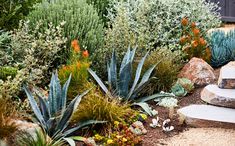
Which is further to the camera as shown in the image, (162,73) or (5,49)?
(162,73)

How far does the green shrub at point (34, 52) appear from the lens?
599 centimetres

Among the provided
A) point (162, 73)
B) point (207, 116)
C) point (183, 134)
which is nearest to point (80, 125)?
point (183, 134)

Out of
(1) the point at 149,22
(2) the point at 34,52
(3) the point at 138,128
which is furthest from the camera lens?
(1) the point at 149,22

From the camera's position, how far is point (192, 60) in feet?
23.5

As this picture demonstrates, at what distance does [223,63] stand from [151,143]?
2.93m

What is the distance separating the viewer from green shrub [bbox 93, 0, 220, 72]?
7.07 metres

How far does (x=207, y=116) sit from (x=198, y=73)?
1.22 m

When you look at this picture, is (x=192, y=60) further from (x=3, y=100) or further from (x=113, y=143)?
(x=3, y=100)

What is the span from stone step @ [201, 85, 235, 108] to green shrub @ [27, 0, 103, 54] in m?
1.69

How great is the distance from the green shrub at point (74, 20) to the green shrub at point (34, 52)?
0.70 feet

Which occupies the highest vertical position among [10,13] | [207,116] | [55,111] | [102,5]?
[10,13]

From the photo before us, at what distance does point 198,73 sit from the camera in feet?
22.6

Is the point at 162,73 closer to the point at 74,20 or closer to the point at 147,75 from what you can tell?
the point at 147,75

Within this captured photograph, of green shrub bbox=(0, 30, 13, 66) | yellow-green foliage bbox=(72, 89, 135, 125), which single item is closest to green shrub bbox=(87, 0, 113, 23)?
green shrub bbox=(0, 30, 13, 66)
